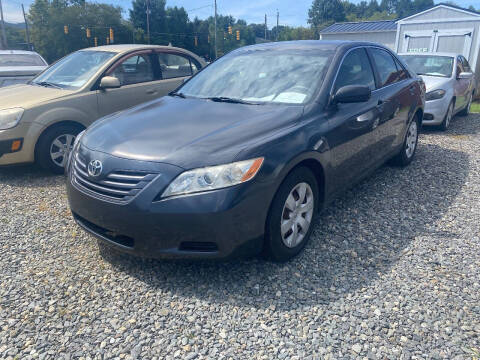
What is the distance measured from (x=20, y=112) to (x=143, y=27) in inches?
3026

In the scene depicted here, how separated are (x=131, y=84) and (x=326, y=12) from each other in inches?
4389

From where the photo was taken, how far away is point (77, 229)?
3793 mm

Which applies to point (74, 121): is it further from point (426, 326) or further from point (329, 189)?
point (426, 326)

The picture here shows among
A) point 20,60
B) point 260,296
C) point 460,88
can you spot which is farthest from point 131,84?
point 460,88

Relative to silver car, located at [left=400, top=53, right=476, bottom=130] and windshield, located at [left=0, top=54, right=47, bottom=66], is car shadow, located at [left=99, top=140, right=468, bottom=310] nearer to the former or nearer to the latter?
silver car, located at [left=400, top=53, right=476, bottom=130]

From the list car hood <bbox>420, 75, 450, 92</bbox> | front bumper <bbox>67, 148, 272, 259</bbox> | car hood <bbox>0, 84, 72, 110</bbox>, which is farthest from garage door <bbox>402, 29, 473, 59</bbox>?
front bumper <bbox>67, 148, 272, 259</bbox>

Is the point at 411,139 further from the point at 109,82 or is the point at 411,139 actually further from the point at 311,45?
the point at 109,82

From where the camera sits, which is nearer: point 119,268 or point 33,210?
point 119,268

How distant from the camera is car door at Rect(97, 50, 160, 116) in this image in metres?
5.79

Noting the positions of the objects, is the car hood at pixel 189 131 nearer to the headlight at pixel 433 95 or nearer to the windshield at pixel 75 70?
the windshield at pixel 75 70

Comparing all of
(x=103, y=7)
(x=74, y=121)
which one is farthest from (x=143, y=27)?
(x=74, y=121)

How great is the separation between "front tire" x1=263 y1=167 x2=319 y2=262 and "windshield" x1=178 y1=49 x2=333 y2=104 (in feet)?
2.50

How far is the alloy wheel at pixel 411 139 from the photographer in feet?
18.1

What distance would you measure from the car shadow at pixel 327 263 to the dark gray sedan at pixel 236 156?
22 centimetres
